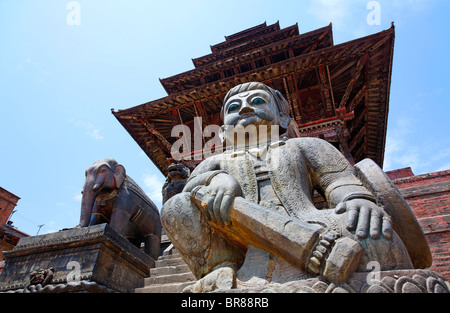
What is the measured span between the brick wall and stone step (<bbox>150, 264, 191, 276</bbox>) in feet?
10.9

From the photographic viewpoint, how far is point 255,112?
2811 millimetres

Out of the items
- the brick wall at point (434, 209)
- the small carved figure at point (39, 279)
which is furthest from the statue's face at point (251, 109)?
the brick wall at point (434, 209)

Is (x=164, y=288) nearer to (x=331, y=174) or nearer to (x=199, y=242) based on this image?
(x=199, y=242)

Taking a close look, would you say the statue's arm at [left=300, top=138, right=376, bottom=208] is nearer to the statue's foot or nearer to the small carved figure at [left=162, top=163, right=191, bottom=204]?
the statue's foot

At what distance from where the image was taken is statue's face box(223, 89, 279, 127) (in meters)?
2.81

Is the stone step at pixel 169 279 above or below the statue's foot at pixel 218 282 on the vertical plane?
above

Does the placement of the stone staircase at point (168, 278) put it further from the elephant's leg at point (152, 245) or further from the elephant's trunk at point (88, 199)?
the elephant's trunk at point (88, 199)

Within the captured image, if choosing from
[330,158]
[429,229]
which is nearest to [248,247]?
[330,158]

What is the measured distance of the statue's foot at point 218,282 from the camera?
1.71 m

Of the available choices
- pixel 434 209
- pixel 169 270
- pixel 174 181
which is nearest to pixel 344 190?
pixel 169 270

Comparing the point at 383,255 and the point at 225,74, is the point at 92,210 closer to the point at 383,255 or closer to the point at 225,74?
the point at 383,255

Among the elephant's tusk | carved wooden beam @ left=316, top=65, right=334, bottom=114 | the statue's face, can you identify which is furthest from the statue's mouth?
carved wooden beam @ left=316, top=65, right=334, bottom=114

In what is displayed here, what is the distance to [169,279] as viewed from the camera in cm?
353
